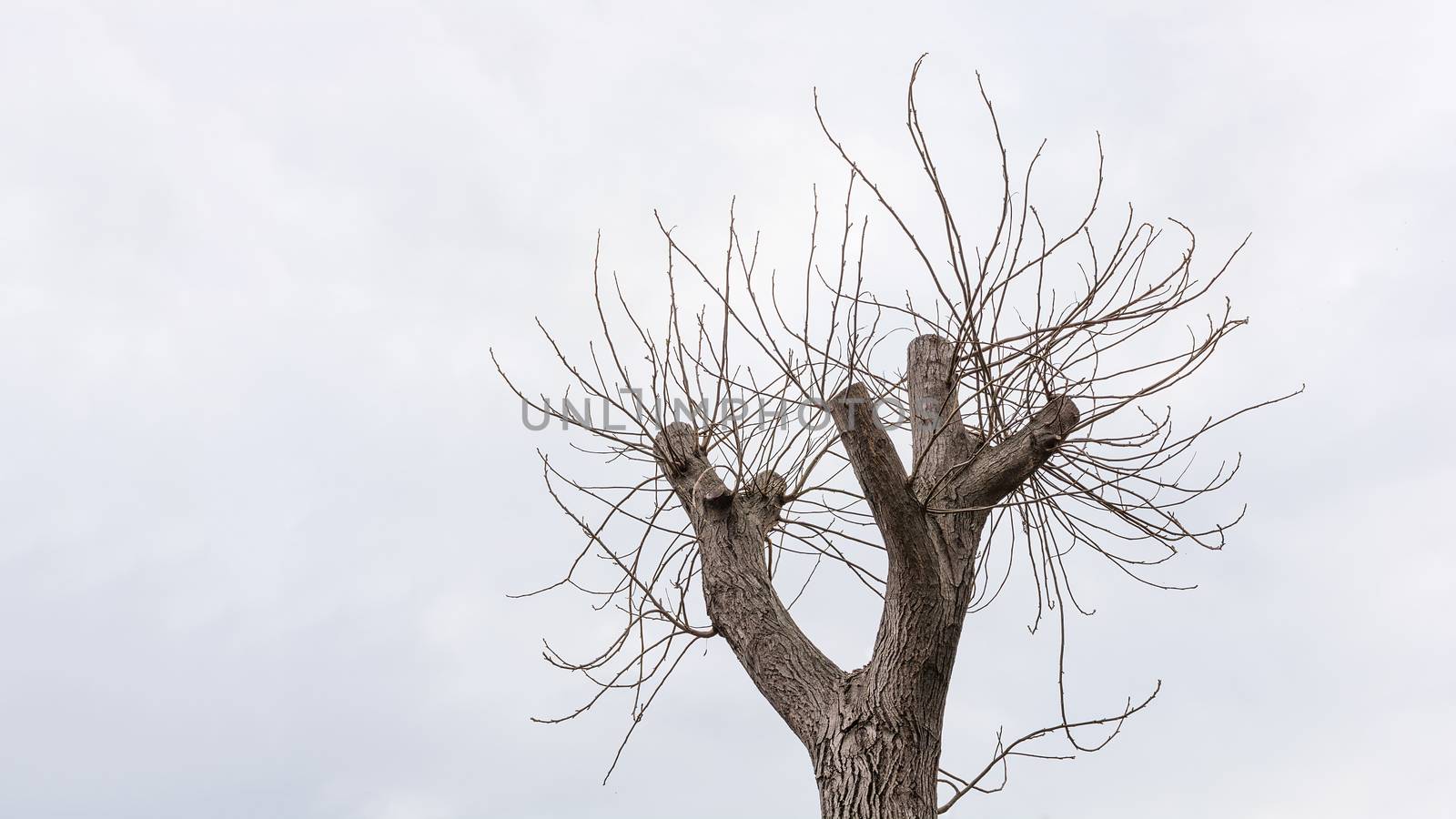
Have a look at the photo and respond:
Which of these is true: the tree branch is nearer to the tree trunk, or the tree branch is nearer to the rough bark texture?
the rough bark texture

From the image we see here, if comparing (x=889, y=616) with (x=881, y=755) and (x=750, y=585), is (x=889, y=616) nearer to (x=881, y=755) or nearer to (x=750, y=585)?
(x=881, y=755)

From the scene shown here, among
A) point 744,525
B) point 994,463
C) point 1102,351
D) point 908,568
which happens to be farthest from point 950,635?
point 1102,351

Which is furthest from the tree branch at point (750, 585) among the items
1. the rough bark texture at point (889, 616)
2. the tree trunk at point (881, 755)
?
the tree trunk at point (881, 755)

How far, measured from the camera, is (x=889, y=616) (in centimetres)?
314

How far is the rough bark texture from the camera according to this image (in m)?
2.97

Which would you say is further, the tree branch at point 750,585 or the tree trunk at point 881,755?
the tree branch at point 750,585

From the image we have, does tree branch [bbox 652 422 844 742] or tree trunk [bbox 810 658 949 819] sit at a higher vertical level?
tree branch [bbox 652 422 844 742]

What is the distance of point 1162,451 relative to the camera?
3.73 meters

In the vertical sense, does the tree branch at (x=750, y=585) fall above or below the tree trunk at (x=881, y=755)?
above

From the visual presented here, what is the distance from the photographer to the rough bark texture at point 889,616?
117 inches

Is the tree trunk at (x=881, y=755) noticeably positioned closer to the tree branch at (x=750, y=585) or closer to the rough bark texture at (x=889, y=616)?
the rough bark texture at (x=889, y=616)

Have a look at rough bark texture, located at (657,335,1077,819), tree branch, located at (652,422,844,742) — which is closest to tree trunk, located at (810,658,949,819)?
rough bark texture, located at (657,335,1077,819)

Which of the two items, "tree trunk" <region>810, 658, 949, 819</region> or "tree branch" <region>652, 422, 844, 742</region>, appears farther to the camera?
"tree branch" <region>652, 422, 844, 742</region>

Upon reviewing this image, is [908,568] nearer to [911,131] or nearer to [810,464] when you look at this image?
[810,464]
